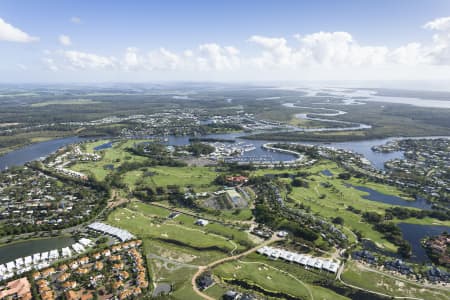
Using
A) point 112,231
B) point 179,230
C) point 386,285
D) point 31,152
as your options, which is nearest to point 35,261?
point 112,231

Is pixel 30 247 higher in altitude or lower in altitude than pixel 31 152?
lower

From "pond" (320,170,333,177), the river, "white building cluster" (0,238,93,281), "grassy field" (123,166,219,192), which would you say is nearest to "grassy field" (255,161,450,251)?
"pond" (320,170,333,177)

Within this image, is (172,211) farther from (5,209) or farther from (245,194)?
(5,209)

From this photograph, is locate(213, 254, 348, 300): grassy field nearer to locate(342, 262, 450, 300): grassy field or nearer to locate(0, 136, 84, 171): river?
locate(342, 262, 450, 300): grassy field

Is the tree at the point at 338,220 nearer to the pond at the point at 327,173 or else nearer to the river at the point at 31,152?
the pond at the point at 327,173

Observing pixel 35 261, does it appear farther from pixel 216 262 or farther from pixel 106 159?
pixel 106 159

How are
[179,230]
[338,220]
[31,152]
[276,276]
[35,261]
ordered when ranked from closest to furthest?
[276,276] < [35,261] < [179,230] < [338,220] < [31,152]

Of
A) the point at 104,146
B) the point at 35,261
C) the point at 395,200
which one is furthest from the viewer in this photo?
the point at 104,146
